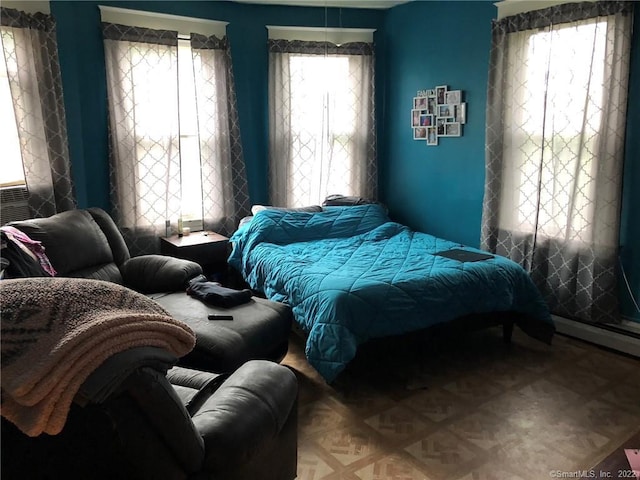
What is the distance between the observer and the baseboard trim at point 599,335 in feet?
10.5

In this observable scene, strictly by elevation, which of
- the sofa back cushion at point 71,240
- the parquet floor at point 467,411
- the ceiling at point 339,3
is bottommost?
the parquet floor at point 467,411

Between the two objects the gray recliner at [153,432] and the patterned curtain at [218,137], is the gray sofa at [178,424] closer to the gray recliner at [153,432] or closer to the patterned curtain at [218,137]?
the gray recliner at [153,432]

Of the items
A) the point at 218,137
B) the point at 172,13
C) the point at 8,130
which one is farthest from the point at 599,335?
the point at 8,130

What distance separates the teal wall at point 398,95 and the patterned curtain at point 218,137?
18cm

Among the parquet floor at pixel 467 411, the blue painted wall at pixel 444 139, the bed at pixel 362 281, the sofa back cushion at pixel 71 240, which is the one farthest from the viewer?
the blue painted wall at pixel 444 139

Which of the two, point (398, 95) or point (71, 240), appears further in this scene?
point (398, 95)

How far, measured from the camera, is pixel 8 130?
341 cm

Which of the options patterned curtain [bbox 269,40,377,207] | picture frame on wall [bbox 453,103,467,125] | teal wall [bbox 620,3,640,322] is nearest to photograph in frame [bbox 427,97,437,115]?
picture frame on wall [bbox 453,103,467,125]

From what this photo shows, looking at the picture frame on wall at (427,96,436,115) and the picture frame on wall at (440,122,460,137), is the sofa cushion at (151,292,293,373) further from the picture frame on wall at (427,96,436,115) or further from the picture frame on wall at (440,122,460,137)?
the picture frame on wall at (427,96,436,115)

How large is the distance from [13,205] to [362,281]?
2.43 meters

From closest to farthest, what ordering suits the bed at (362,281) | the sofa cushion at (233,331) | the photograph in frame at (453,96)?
the sofa cushion at (233,331), the bed at (362,281), the photograph in frame at (453,96)

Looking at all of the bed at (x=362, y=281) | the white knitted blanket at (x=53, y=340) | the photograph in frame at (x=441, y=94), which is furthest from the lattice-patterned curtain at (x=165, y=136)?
the white knitted blanket at (x=53, y=340)

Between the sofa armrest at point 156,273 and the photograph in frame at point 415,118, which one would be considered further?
the photograph in frame at point 415,118

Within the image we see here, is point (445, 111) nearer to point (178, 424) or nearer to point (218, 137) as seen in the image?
point (218, 137)
